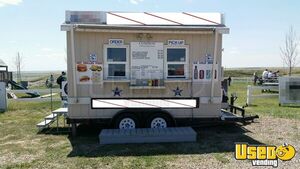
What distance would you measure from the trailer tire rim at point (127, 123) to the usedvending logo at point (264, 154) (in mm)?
2791

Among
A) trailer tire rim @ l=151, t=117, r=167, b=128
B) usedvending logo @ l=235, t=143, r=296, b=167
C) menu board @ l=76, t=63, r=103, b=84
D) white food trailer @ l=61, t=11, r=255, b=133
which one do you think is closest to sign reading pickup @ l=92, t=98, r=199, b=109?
white food trailer @ l=61, t=11, r=255, b=133

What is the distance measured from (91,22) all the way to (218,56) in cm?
349

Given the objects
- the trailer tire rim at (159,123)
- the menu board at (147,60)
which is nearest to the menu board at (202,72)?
the menu board at (147,60)

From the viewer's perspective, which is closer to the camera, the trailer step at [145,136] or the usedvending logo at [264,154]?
the usedvending logo at [264,154]

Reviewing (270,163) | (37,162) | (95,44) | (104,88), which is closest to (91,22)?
(95,44)

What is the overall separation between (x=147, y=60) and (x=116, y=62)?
0.83 m

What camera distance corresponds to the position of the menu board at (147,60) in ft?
25.2

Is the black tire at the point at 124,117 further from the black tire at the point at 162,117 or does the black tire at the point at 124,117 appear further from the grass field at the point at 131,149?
the grass field at the point at 131,149

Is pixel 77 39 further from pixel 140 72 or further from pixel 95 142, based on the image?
pixel 95 142

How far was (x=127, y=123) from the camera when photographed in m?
7.67

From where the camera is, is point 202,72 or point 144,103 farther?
point 202,72

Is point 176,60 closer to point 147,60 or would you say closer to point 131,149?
point 147,60

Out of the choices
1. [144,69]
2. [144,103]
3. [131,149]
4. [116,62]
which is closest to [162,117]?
[144,103]

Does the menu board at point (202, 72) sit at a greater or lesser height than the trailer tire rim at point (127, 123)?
greater
